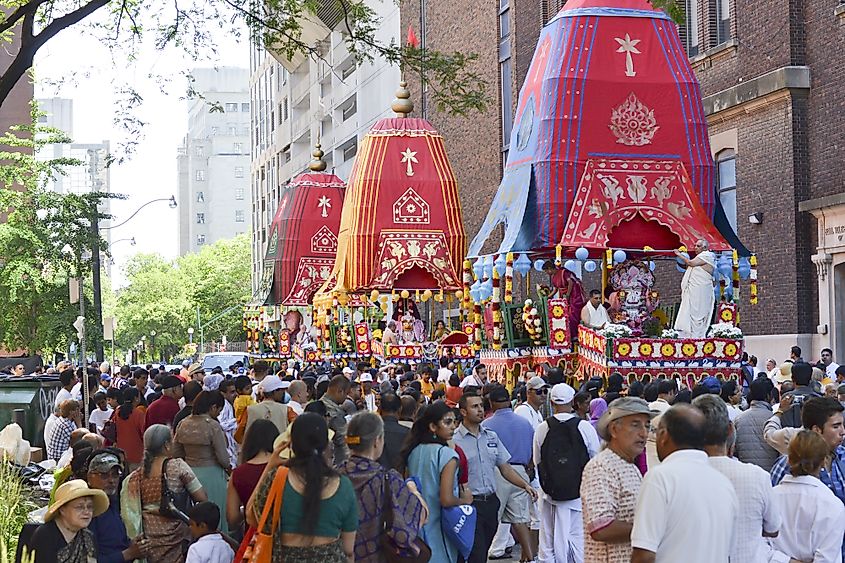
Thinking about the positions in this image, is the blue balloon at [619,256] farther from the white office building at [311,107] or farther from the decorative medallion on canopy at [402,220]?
the white office building at [311,107]

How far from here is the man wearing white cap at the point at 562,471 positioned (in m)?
10.8

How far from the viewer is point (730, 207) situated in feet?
95.6

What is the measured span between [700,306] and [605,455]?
13391 mm

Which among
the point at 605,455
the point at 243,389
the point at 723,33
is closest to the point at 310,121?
the point at 723,33

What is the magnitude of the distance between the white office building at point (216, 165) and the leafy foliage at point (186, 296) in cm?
4675

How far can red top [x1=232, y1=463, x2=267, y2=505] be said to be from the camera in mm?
8797

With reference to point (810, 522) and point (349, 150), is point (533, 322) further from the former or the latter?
point (349, 150)

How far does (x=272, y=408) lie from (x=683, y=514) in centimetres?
670

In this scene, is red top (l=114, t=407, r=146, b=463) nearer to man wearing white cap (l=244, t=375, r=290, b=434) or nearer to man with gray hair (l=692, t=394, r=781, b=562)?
man wearing white cap (l=244, t=375, r=290, b=434)

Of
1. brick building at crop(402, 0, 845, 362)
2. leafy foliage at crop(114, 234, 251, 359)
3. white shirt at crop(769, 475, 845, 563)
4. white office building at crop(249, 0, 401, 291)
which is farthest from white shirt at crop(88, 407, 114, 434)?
leafy foliage at crop(114, 234, 251, 359)

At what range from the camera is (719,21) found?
2955 cm

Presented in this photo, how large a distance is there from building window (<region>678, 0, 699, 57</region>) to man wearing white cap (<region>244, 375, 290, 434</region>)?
19438 millimetres

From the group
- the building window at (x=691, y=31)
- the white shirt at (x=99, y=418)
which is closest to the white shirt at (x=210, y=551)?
the white shirt at (x=99, y=418)

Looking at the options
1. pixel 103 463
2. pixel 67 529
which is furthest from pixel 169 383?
pixel 67 529
